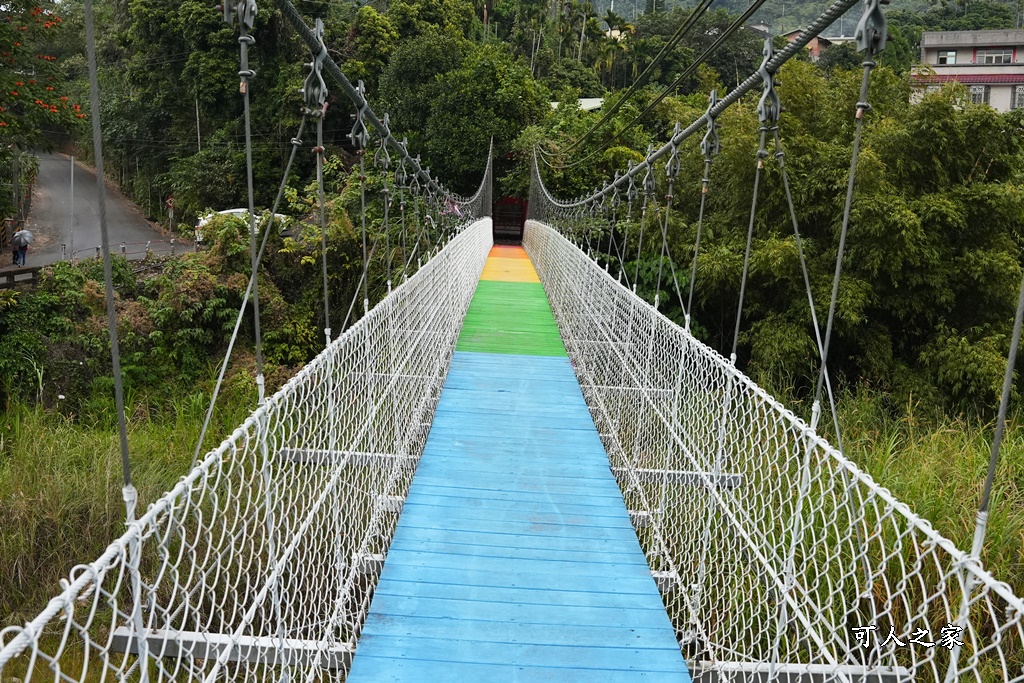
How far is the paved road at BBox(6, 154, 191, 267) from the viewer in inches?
642

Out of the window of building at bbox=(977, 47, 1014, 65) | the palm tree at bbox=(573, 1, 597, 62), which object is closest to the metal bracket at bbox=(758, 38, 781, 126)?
the window of building at bbox=(977, 47, 1014, 65)

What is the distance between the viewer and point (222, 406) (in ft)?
21.8

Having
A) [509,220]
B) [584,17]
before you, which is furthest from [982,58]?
[509,220]

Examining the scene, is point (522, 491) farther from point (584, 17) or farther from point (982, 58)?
point (584, 17)

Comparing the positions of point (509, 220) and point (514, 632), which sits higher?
point (509, 220)

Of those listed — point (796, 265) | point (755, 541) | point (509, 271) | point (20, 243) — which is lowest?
point (755, 541)

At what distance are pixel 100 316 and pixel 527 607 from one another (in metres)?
7.82

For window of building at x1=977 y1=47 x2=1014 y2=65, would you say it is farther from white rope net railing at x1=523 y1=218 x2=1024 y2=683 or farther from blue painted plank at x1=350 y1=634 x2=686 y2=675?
blue painted plank at x1=350 y1=634 x2=686 y2=675

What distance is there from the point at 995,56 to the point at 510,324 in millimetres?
26593

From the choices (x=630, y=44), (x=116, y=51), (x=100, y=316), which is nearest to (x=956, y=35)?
(x=630, y=44)

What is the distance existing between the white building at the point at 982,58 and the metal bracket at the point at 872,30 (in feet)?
77.5

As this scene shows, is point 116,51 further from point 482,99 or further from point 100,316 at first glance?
point 100,316

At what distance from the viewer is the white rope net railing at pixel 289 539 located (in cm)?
103

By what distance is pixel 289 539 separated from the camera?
75.7 inches
